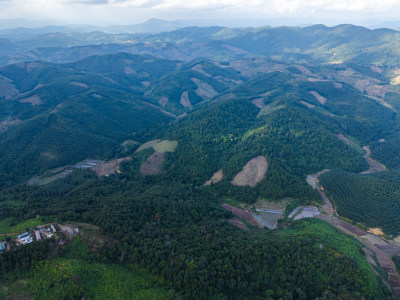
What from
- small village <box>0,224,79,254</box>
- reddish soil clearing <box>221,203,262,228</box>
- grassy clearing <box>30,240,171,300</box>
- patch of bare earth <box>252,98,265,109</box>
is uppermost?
small village <box>0,224,79,254</box>

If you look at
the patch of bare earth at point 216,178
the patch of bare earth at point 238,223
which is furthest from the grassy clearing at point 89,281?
the patch of bare earth at point 216,178

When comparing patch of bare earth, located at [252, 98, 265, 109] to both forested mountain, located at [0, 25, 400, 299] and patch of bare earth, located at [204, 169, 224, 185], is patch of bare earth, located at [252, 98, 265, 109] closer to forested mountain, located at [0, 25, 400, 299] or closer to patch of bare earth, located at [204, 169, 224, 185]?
forested mountain, located at [0, 25, 400, 299]

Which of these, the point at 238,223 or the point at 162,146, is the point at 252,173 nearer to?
the point at 238,223

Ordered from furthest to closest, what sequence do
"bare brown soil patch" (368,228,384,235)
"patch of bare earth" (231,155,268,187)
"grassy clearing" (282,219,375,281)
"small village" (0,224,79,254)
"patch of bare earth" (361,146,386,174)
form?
"patch of bare earth" (361,146,386,174), "patch of bare earth" (231,155,268,187), "bare brown soil patch" (368,228,384,235), "grassy clearing" (282,219,375,281), "small village" (0,224,79,254)

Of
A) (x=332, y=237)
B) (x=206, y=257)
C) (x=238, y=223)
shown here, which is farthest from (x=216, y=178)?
Answer: (x=206, y=257)

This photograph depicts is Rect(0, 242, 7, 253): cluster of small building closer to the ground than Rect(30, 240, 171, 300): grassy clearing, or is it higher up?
higher up

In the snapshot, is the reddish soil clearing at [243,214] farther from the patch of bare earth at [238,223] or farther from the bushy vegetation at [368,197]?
the bushy vegetation at [368,197]

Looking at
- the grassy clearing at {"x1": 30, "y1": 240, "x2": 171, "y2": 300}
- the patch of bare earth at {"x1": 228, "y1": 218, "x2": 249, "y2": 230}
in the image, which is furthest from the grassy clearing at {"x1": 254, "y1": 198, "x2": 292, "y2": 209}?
the grassy clearing at {"x1": 30, "y1": 240, "x2": 171, "y2": 300}
